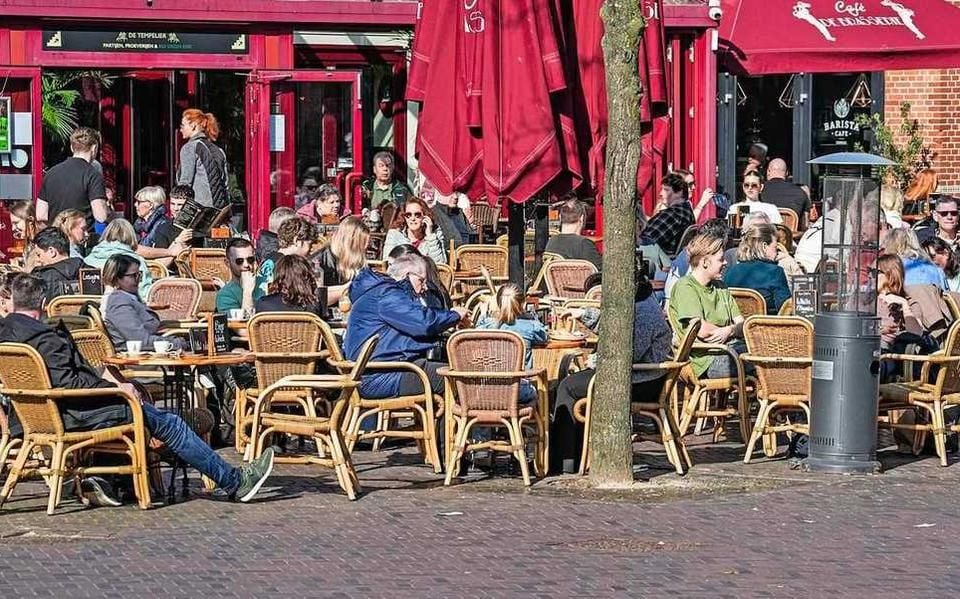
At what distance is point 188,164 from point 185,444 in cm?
953

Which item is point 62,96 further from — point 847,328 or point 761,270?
point 847,328

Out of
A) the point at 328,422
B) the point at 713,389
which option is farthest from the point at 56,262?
the point at 713,389

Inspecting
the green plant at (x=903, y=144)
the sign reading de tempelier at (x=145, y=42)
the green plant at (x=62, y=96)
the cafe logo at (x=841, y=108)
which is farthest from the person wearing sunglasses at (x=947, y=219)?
the cafe logo at (x=841, y=108)

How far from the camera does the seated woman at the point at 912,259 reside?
1432 cm

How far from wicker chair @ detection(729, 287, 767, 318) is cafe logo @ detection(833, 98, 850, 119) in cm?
1275

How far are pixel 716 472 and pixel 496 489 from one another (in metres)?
1.57

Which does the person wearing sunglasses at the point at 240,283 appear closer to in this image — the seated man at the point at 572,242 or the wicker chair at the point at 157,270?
the wicker chair at the point at 157,270

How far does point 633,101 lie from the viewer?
11.4 metres

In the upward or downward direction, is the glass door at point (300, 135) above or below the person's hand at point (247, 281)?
above

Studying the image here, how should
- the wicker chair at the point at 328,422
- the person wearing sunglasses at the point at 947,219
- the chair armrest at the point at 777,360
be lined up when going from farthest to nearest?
1. the person wearing sunglasses at the point at 947,219
2. the chair armrest at the point at 777,360
3. the wicker chair at the point at 328,422

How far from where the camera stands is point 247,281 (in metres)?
14.5

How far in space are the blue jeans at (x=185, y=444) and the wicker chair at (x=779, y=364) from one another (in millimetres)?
3641

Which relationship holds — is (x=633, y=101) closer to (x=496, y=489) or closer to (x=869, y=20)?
(x=496, y=489)

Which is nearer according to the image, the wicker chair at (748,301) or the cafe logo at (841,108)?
the wicker chair at (748,301)
